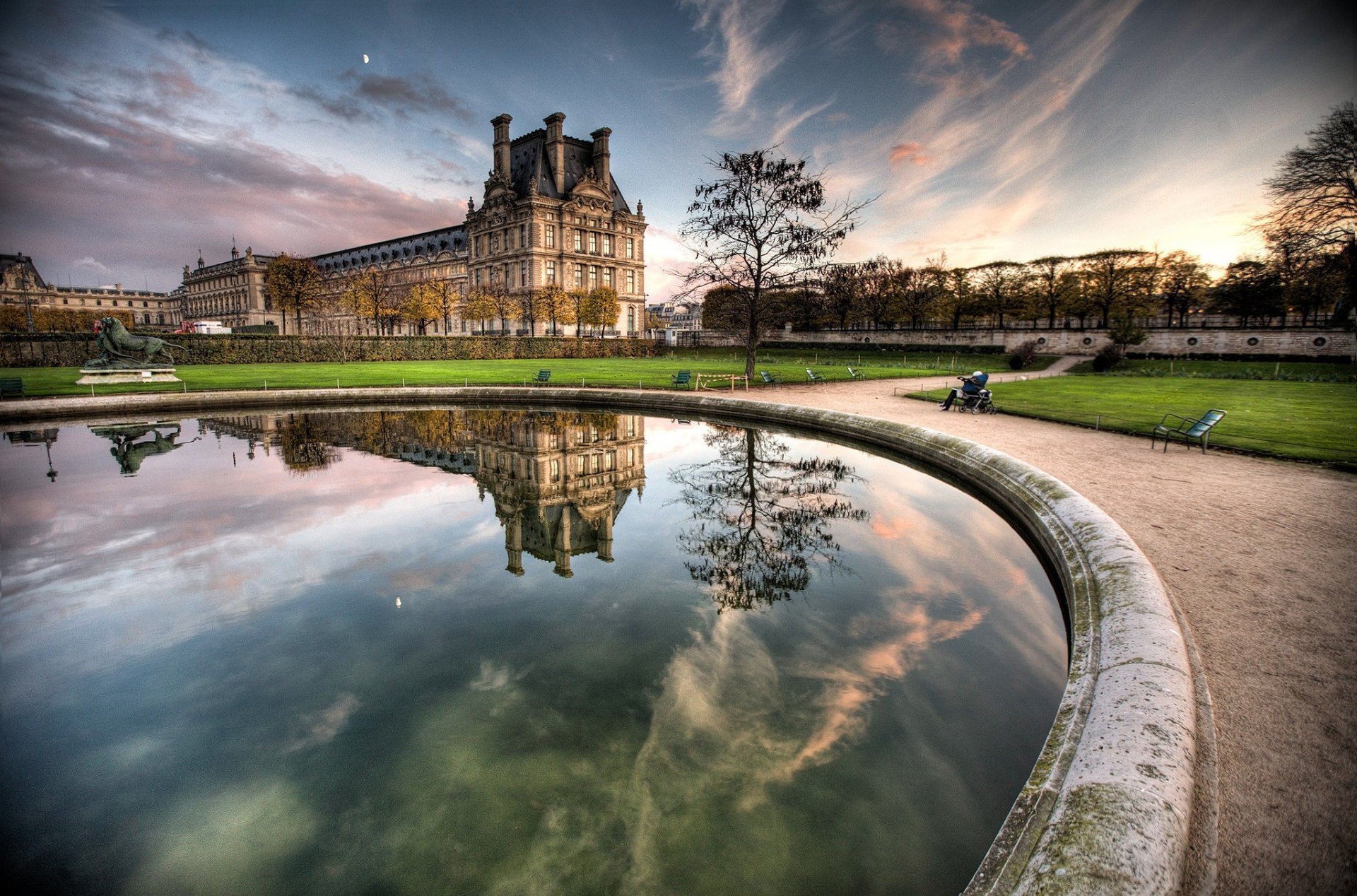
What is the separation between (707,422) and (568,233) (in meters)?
53.0

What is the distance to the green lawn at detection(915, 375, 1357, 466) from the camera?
11.1 meters

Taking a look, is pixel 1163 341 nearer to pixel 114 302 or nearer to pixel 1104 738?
pixel 1104 738

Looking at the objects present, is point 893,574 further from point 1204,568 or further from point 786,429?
point 786,429

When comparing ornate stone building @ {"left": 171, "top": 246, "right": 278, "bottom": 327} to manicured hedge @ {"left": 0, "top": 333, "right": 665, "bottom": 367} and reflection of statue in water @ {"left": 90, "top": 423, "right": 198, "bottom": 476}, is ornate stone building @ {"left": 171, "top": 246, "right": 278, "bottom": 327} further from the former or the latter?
reflection of statue in water @ {"left": 90, "top": 423, "right": 198, "bottom": 476}

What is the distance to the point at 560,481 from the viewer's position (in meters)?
10.3

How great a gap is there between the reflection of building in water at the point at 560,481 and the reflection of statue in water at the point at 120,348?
16321 mm

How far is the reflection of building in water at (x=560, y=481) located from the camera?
7609mm

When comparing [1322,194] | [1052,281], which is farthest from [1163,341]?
[1322,194]

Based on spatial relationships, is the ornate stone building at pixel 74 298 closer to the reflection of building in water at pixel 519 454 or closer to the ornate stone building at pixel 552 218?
the ornate stone building at pixel 552 218

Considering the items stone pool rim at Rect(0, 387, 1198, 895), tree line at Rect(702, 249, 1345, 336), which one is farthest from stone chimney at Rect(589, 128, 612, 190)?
stone pool rim at Rect(0, 387, 1198, 895)

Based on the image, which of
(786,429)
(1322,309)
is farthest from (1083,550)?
(1322,309)

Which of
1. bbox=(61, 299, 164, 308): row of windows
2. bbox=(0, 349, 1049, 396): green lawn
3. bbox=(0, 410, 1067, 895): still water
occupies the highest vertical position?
bbox=(61, 299, 164, 308): row of windows

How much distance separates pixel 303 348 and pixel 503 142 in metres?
39.5

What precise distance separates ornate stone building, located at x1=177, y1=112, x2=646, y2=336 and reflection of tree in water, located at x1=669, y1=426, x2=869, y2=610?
169ft
